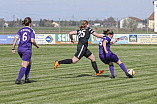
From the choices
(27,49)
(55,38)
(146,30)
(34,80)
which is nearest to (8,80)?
(34,80)

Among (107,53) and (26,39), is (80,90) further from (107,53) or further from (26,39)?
(107,53)

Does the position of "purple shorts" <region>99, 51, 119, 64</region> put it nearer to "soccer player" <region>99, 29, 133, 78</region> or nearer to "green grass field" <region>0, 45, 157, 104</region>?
"soccer player" <region>99, 29, 133, 78</region>

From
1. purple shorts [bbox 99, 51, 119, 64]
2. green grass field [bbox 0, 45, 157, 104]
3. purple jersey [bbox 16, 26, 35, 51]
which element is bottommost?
green grass field [bbox 0, 45, 157, 104]

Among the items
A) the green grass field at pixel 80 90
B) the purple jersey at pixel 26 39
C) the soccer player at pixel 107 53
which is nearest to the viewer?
the green grass field at pixel 80 90

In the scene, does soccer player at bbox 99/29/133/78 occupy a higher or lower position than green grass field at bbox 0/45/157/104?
higher

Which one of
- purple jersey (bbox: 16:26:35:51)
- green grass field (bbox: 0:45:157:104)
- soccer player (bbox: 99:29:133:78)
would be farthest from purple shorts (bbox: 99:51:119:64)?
purple jersey (bbox: 16:26:35:51)

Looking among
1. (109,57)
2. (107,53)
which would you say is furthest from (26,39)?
(109,57)

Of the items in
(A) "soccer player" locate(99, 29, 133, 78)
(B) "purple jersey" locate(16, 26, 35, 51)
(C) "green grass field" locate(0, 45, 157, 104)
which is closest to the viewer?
(C) "green grass field" locate(0, 45, 157, 104)

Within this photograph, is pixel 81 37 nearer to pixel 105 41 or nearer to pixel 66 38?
pixel 105 41

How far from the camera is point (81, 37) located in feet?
38.0

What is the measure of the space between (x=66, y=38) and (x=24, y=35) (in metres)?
27.2

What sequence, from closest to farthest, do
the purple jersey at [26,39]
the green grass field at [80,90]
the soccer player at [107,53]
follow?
the green grass field at [80,90], the purple jersey at [26,39], the soccer player at [107,53]

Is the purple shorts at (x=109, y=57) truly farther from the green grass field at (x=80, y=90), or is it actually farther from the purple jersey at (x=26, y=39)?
the purple jersey at (x=26, y=39)

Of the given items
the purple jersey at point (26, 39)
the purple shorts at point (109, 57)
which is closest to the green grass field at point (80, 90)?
the purple shorts at point (109, 57)
